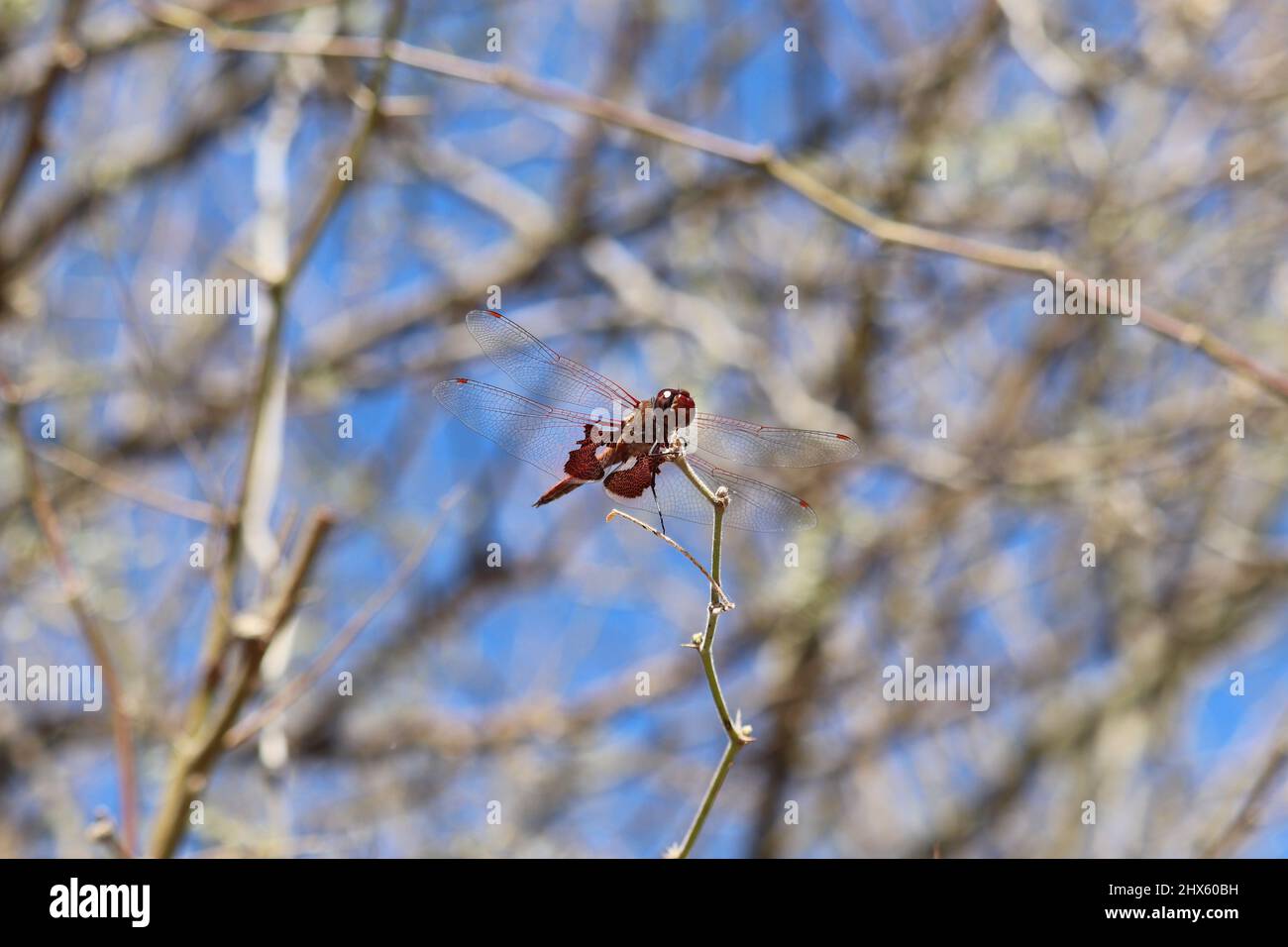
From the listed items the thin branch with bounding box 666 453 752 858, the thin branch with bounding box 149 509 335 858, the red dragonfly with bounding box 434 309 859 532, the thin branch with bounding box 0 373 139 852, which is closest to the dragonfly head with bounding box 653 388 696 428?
the red dragonfly with bounding box 434 309 859 532

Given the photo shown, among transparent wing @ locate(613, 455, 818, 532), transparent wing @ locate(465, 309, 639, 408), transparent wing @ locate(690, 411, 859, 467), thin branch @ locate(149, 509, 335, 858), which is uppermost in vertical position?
transparent wing @ locate(465, 309, 639, 408)

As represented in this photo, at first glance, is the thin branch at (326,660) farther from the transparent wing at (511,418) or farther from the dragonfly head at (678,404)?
the dragonfly head at (678,404)

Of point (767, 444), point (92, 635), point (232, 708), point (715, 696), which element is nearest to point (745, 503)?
point (767, 444)

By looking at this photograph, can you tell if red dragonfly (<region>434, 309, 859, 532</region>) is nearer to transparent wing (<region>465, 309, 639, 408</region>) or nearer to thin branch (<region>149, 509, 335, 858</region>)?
transparent wing (<region>465, 309, 639, 408</region>)

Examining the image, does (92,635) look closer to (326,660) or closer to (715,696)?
(326,660)
